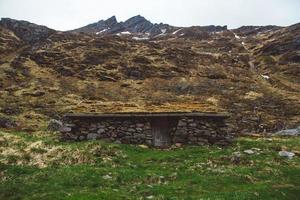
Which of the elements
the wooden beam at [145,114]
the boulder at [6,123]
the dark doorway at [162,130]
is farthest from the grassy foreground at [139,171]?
the boulder at [6,123]

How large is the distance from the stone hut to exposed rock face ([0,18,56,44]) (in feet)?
225

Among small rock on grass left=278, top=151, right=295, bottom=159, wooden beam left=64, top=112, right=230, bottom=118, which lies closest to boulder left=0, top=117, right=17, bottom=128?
wooden beam left=64, top=112, right=230, bottom=118

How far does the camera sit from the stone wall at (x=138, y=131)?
3183 cm

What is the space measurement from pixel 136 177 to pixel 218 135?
10.00 meters

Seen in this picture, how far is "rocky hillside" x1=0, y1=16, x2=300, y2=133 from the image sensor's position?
171 ft

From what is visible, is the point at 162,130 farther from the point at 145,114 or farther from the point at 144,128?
the point at 145,114

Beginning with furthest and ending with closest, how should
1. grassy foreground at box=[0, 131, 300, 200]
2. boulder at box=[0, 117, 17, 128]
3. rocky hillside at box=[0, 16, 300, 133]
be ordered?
1. rocky hillside at box=[0, 16, 300, 133]
2. boulder at box=[0, 117, 17, 128]
3. grassy foreground at box=[0, 131, 300, 200]

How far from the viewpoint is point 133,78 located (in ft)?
252

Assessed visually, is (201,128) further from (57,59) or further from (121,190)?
(57,59)

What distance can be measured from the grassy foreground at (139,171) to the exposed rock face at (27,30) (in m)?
71.2

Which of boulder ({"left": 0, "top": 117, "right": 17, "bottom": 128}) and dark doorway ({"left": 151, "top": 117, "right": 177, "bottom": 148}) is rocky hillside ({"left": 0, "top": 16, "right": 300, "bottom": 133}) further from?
dark doorway ({"left": 151, "top": 117, "right": 177, "bottom": 148})

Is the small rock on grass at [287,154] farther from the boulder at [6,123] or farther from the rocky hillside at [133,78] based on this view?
the boulder at [6,123]

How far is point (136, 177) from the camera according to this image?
23703 mm

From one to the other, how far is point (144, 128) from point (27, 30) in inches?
3119
